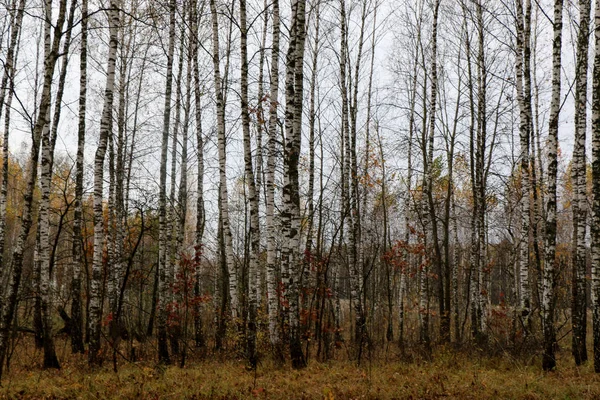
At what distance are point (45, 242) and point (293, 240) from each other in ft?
16.5

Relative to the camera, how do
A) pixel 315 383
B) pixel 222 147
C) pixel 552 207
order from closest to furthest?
pixel 315 383 → pixel 552 207 → pixel 222 147

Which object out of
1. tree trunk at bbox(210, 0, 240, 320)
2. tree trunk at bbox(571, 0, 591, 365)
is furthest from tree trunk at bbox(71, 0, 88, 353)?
tree trunk at bbox(571, 0, 591, 365)

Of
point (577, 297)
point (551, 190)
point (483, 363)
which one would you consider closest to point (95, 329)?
point (483, 363)

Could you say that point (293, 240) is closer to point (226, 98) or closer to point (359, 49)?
point (226, 98)

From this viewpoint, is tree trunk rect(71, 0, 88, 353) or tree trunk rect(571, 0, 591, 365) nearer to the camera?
tree trunk rect(571, 0, 591, 365)

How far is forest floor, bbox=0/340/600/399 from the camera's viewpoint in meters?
6.51

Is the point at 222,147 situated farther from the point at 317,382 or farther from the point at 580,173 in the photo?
the point at 580,173

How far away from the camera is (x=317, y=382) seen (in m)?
7.32

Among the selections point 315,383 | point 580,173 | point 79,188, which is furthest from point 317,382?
point 79,188

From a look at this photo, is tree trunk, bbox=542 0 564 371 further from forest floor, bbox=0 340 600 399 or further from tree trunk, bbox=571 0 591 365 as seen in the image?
forest floor, bbox=0 340 600 399

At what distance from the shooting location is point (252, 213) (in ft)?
31.6

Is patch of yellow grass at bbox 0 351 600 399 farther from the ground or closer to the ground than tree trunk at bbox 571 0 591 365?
closer to the ground

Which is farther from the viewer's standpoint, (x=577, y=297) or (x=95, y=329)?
(x=577, y=297)

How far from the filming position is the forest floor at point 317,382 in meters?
6.51
